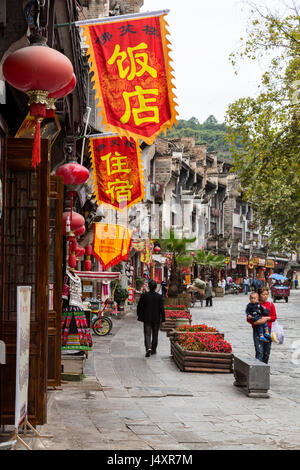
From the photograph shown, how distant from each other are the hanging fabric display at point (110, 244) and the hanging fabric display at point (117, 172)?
7265 millimetres

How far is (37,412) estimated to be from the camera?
6629mm

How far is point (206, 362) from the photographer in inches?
476

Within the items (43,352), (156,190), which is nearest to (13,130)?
(43,352)

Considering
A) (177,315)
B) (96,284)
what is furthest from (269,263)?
(177,315)

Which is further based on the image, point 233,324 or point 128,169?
point 233,324

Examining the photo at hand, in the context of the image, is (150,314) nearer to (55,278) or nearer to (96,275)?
(96,275)

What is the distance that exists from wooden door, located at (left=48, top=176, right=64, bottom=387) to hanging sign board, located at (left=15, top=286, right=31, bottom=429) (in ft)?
9.08

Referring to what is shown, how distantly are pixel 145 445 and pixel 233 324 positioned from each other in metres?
17.3

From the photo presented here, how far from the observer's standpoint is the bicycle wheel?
18062 millimetres

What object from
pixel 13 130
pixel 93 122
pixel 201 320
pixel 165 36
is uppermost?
pixel 93 122

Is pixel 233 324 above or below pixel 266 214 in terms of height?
below

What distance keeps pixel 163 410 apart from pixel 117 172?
6635mm

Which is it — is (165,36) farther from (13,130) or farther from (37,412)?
(37,412)
